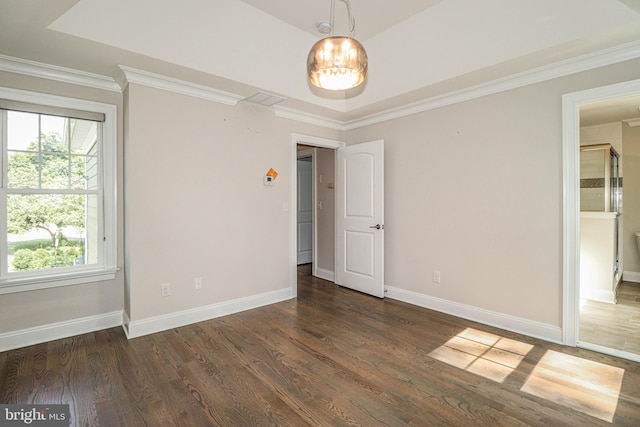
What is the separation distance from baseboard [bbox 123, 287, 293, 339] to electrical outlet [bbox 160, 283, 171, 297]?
0.70 ft

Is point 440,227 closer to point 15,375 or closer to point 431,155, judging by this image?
point 431,155

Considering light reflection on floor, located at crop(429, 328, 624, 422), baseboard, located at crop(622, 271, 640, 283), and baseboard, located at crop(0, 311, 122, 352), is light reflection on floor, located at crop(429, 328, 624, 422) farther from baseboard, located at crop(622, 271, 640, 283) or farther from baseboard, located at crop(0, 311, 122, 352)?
baseboard, located at crop(622, 271, 640, 283)

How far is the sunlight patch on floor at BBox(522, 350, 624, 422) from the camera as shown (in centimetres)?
196

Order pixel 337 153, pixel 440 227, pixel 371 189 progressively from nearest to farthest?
pixel 440 227
pixel 371 189
pixel 337 153

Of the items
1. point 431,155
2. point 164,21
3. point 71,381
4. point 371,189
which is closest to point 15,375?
point 71,381

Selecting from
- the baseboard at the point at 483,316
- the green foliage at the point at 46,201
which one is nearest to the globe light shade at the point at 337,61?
the green foliage at the point at 46,201

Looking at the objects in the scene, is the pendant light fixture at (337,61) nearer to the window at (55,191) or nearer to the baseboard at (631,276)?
the window at (55,191)

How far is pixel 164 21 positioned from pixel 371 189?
2829 mm

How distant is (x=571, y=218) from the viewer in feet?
8.93

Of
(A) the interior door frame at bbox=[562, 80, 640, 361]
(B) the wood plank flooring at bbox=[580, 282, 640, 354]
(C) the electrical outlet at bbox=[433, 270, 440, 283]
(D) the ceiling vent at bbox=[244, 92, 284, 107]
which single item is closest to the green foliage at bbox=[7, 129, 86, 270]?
(D) the ceiling vent at bbox=[244, 92, 284, 107]

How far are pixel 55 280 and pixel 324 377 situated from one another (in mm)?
2565

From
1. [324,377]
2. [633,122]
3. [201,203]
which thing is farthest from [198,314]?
[633,122]

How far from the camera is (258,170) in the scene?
3.82 metres

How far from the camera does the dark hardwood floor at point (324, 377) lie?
189 centimetres
